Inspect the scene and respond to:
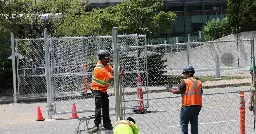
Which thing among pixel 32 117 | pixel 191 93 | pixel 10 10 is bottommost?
pixel 32 117

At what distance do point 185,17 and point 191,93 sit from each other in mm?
41208

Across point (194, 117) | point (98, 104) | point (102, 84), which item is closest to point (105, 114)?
point (98, 104)

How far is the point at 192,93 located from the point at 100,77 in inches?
124

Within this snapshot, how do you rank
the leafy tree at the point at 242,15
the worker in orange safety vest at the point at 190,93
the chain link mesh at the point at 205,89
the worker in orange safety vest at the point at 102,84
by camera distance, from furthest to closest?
the leafy tree at the point at 242,15, the chain link mesh at the point at 205,89, the worker in orange safety vest at the point at 102,84, the worker in orange safety vest at the point at 190,93

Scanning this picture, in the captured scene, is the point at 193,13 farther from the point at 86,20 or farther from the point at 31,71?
the point at 31,71

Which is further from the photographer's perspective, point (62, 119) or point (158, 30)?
point (158, 30)

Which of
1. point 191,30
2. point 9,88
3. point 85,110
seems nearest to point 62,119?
point 85,110

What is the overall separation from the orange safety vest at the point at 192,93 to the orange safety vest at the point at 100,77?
2.71m

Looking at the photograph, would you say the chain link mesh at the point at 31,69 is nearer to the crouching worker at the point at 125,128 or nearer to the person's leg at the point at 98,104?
the person's leg at the point at 98,104

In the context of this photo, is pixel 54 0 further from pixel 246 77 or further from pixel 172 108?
pixel 172 108

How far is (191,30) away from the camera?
167ft

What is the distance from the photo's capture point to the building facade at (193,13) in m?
50.6

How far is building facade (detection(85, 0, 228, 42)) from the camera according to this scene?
166 feet

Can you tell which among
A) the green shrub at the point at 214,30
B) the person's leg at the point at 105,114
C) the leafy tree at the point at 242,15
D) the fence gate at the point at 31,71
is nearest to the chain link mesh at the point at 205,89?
the person's leg at the point at 105,114
